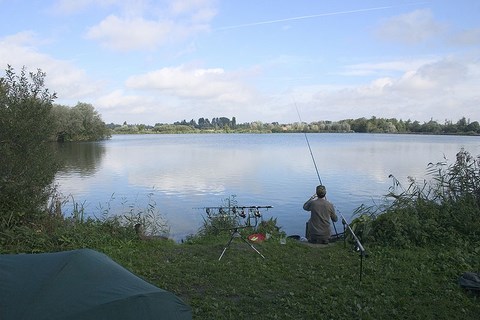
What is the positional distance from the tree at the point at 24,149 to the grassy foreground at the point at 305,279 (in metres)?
1.87

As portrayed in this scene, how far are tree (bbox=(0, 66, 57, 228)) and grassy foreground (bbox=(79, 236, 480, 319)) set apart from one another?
1.87 metres

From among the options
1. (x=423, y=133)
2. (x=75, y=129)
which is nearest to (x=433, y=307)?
(x=75, y=129)

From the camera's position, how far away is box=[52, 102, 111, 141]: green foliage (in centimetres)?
6140

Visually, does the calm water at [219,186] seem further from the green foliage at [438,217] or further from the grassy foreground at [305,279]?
the grassy foreground at [305,279]

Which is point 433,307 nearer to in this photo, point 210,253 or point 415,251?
point 415,251

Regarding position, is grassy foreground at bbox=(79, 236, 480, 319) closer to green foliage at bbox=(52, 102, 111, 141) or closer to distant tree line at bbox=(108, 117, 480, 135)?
distant tree line at bbox=(108, 117, 480, 135)

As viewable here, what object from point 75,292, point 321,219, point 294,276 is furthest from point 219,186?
point 75,292

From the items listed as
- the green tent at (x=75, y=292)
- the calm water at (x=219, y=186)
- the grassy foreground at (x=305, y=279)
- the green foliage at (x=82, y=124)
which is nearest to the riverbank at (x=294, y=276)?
the grassy foreground at (x=305, y=279)

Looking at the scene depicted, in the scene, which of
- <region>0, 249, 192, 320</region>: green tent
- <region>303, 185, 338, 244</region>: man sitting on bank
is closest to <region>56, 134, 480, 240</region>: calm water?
<region>303, 185, 338, 244</region>: man sitting on bank

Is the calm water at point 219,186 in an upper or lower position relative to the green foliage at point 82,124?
lower

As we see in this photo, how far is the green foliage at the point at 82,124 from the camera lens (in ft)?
201

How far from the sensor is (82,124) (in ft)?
214

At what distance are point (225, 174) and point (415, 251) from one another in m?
17.2

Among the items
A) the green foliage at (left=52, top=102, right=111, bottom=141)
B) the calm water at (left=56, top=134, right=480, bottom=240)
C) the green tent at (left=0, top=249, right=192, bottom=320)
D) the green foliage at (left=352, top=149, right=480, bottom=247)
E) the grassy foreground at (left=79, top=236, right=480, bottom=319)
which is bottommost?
the calm water at (left=56, top=134, right=480, bottom=240)
